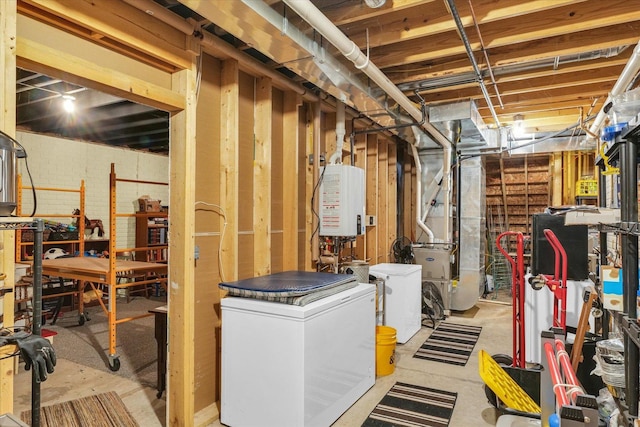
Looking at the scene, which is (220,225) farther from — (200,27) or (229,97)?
(200,27)

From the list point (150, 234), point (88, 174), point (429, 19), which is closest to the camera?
point (429, 19)

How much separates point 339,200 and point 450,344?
6.98ft

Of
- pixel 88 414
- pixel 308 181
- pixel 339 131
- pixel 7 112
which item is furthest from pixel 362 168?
pixel 7 112

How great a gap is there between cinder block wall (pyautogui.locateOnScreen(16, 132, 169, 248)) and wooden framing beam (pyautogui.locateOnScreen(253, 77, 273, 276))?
4.44 metres

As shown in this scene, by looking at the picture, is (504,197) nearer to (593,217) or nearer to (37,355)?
(593,217)

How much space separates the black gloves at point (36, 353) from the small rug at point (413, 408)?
6.47 ft

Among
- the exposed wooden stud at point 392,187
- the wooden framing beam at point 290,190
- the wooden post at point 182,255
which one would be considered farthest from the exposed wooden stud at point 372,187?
the wooden post at point 182,255

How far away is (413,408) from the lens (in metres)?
2.93

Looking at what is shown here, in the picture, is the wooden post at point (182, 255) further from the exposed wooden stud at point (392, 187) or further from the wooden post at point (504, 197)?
the wooden post at point (504, 197)

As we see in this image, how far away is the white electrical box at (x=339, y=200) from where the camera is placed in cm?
375

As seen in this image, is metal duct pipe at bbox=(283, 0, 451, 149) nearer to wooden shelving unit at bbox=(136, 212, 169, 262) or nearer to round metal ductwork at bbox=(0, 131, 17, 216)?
round metal ductwork at bbox=(0, 131, 17, 216)

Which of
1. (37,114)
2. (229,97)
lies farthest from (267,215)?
(37,114)

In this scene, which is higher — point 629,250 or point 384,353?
point 629,250

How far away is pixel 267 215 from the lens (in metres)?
3.28
